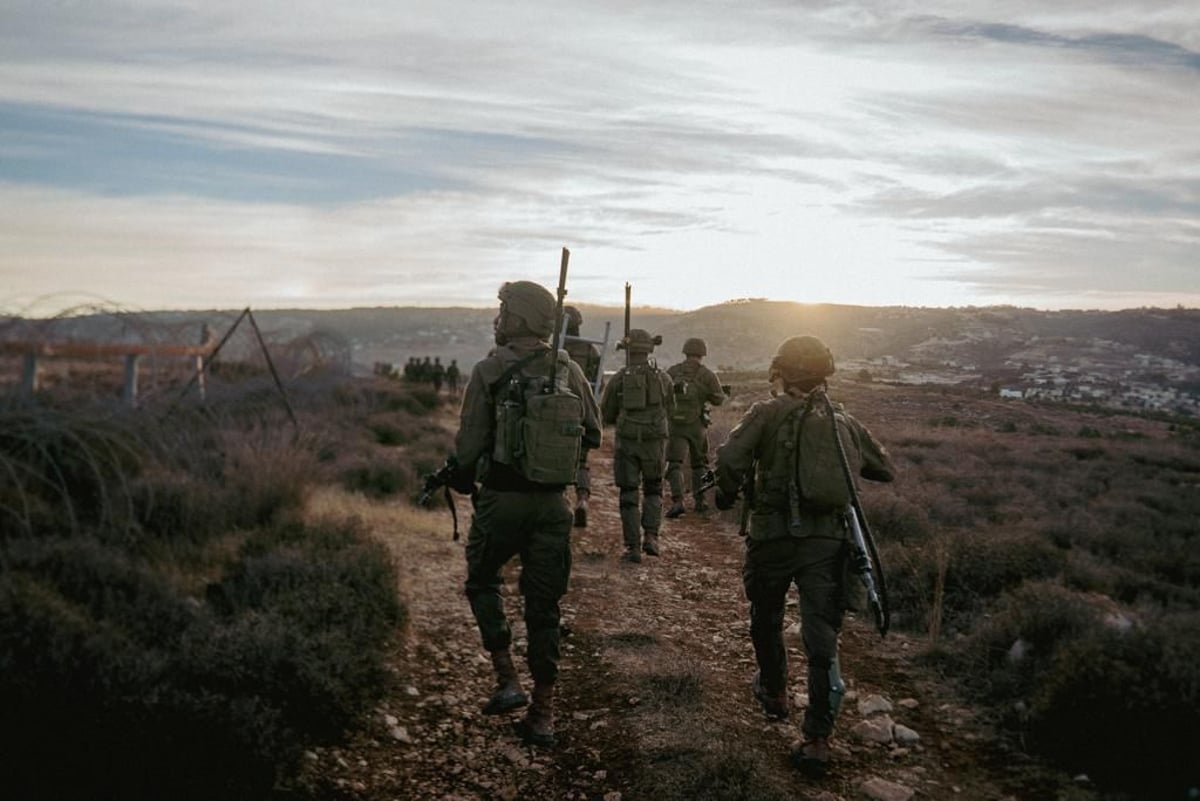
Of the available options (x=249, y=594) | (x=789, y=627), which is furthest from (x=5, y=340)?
(x=789, y=627)

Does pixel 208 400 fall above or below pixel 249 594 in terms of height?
above

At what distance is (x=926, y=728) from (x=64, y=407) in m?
6.10

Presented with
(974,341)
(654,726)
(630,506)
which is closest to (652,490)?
(630,506)

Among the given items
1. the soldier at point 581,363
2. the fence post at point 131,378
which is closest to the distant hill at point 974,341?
the soldier at point 581,363

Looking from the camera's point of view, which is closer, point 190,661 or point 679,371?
point 190,661

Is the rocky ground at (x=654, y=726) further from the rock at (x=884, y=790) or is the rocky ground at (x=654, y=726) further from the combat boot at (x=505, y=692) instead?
the combat boot at (x=505, y=692)

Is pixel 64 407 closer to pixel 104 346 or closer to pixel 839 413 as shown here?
pixel 104 346

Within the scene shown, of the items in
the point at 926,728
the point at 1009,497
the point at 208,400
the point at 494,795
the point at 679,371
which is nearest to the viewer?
the point at 494,795

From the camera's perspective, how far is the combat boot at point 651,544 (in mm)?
8875

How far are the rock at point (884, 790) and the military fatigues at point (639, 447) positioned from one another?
15.3ft

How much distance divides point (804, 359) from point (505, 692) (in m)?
2.53

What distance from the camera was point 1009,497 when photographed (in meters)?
12.5

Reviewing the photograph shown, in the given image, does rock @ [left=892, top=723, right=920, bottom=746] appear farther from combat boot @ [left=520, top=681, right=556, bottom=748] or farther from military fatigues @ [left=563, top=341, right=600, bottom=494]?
military fatigues @ [left=563, top=341, right=600, bottom=494]

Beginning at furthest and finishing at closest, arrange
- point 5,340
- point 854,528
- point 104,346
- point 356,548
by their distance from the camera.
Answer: point 104,346 → point 356,548 → point 5,340 → point 854,528
